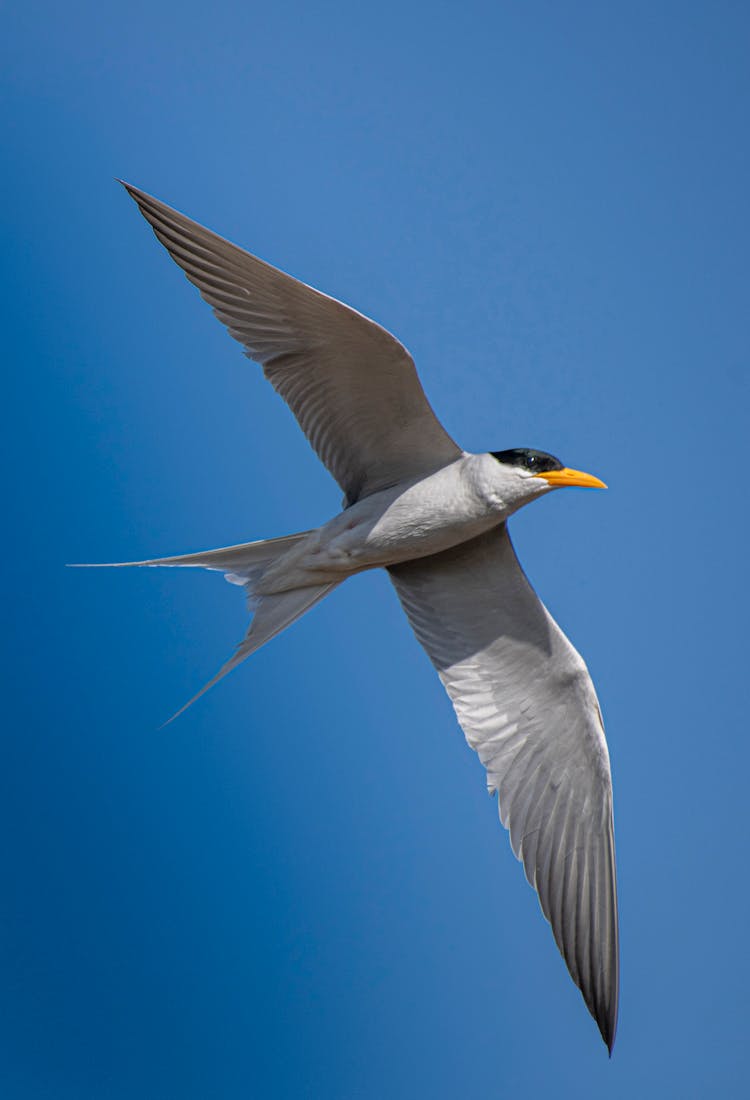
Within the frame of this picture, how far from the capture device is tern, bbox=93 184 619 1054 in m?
2.96

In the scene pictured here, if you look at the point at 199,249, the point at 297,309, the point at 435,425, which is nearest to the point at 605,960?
the point at 435,425

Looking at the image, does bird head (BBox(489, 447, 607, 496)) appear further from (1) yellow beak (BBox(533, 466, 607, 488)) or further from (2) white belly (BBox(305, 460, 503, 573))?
(2) white belly (BBox(305, 460, 503, 573))

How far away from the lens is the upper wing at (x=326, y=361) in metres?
2.89

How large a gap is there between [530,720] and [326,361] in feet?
4.22

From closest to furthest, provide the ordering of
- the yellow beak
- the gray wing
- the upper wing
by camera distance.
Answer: the upper wing → the yellow beak → the gray wing

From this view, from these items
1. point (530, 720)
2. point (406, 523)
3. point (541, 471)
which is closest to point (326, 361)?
point (406, 523)

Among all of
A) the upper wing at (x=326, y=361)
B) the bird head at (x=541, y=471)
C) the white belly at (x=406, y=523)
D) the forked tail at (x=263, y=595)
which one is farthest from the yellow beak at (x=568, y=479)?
the forked tail at (x=263, y=595)

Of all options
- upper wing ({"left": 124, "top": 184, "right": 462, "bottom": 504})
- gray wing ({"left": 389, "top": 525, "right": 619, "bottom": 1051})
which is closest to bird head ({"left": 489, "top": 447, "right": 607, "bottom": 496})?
upper wing ({"left": 124, "top": 184, "right": 462, "bottom": 504})

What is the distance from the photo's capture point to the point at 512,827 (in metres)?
3.32

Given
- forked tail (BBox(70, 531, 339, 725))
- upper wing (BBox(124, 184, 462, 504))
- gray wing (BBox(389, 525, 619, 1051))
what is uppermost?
upper wing (BBox(124, 184, 462, 504))

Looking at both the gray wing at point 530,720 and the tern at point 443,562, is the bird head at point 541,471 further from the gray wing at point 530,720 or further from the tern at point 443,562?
the gray wing at point 530,720

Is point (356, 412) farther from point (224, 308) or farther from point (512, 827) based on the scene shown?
point (512, 827)

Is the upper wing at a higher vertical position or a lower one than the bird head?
higher

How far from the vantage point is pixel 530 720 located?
3.45m
